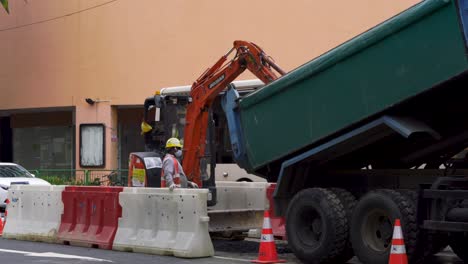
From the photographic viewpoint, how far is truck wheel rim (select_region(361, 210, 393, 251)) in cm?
1062

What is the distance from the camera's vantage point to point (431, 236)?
10344 millimetres

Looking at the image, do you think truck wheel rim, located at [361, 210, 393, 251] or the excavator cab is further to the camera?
the excavator cab

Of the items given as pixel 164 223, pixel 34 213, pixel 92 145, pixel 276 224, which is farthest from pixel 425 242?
pixel 92 145

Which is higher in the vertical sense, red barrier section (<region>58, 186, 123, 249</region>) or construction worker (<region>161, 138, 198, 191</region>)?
construction worker (<region>161, 138, 198, 191</region>)

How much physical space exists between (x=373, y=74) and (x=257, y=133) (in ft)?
7.71

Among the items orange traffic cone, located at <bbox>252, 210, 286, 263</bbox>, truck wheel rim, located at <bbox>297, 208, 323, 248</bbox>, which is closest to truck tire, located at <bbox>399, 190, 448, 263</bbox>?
truck wheel rim, located at <bbox>297, 208, 323, 248</bbox>

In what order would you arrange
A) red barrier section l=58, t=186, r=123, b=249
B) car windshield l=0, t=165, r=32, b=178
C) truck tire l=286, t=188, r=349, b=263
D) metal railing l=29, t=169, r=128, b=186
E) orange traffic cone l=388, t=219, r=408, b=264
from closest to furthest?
orange traffic cone l=388, t=219, r=408, b=264, truck tire l=286, t=188, r=349, b=263, red barrier section l=58, t=186, r=123, b=249, car windshield l=0, t=165, r=32, b=178, metal railing l=29, t=169, r=128, b=186

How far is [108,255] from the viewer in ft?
42.0

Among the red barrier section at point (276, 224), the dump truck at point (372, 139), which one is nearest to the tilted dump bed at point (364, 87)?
the dump truck at point (372, 139)

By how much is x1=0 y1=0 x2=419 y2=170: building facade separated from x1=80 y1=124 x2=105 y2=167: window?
38mm

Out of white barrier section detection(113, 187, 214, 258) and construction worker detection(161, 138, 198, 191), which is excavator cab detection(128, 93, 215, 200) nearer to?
construction worker detection(161, 138, 198, 191)

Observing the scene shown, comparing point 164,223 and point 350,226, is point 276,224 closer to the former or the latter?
point 164,223

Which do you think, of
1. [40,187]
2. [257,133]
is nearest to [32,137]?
[40,187]

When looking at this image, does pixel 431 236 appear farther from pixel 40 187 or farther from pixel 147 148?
pixel 40 187
